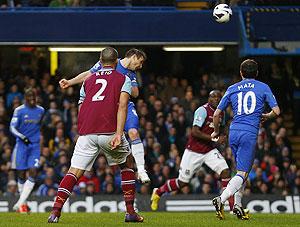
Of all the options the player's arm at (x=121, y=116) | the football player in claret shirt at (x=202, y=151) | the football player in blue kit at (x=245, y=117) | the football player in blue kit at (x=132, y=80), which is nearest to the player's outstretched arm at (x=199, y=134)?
the football player in claret shirt at (x=202, y=151)

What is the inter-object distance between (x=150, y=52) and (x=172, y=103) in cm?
381

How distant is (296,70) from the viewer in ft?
97.1

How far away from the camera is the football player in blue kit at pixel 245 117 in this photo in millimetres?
14586

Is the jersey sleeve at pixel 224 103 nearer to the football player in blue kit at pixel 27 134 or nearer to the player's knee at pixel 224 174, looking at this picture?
the player's knee at pixel 224 174

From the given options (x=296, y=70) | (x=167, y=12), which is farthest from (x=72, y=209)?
(x=296, y=70)

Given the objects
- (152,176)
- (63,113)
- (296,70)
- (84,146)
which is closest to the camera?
(84,146)

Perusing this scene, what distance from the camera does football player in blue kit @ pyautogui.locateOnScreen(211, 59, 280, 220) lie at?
1459cm

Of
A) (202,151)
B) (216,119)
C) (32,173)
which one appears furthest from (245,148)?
(32,173)

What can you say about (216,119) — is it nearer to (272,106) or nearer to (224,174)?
(272,106)

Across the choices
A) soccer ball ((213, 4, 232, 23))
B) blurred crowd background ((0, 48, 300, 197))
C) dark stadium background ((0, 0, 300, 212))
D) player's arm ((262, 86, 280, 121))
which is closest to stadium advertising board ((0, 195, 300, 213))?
dark stadium background ((0, 0, 300, 212))

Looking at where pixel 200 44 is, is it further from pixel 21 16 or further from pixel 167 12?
pixel 21 16

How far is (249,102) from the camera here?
14.7m

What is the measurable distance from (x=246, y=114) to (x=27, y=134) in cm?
643

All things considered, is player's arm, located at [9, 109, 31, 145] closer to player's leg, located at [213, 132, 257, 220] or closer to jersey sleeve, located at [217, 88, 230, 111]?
jersey sleeve, located at [217, 88, 230, 111]
